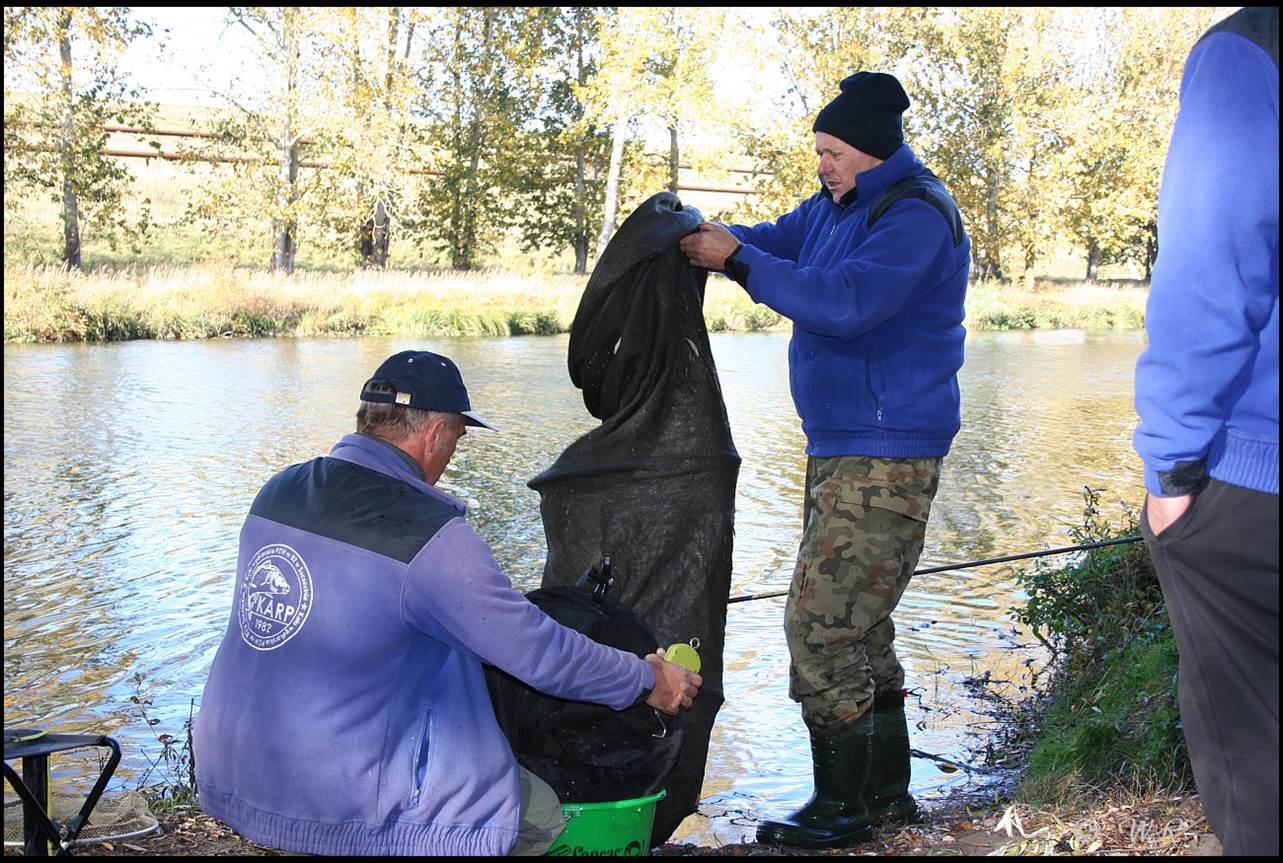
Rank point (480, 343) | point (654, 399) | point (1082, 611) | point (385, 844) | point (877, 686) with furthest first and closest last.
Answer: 1. point (480, 343)
2. point (1082, 611)
3. point (877, 686)
4. point (654, 399)
5. point (385, 844)

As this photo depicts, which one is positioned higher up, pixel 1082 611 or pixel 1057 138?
pixel 1057 138

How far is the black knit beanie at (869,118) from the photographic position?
4094 millimetres

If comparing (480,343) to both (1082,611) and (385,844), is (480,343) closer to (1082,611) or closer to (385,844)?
(1082,611)

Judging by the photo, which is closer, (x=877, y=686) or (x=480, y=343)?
(x=877, y=686)

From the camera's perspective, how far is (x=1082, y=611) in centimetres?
572

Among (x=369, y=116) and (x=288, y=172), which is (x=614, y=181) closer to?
(x=369, y=116)

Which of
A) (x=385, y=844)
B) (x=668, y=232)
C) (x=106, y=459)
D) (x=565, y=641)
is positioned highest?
(x=668, y=232)

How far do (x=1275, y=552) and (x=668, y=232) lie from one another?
2.10 m

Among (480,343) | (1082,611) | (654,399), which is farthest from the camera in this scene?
(480,343)

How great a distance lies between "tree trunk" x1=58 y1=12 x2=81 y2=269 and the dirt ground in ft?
81.6

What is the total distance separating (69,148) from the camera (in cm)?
2752

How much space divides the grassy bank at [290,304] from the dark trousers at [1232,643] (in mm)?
18329

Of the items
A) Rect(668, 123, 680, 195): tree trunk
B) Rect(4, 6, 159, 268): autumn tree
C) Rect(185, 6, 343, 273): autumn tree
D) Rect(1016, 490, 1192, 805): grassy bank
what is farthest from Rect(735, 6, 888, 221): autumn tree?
Rect(1016, 490, 1192, 805): grassy bank

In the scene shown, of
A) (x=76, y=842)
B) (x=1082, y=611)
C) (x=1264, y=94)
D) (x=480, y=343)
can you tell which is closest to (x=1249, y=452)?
(x=1264, y=94)
